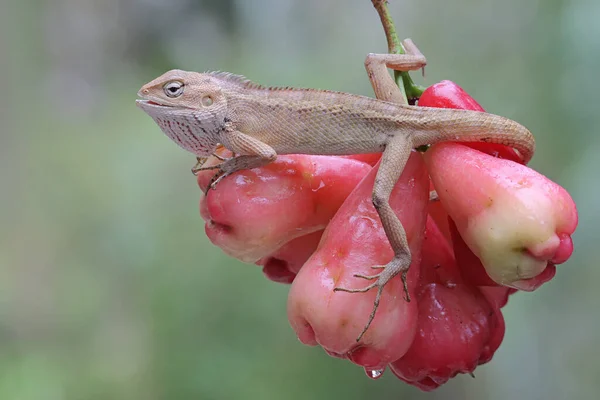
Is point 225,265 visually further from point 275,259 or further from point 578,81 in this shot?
point 578,81

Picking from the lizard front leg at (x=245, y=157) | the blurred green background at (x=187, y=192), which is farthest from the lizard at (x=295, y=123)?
the blurred green background at (x=187, y=192)

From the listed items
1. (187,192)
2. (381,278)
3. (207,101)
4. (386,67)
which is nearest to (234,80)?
(207,101)

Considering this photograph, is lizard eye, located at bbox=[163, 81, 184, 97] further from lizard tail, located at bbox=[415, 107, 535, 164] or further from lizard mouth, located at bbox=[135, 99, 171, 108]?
lizard tail, located at bbox=[415, 107, 535, 164]

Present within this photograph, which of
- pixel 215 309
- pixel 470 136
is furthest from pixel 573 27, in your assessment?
pixel 215 309

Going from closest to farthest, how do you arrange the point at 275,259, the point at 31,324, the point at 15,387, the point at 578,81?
the point at 275,259 → the point at 578,81 → the point at 15,387 → the point at 31,324

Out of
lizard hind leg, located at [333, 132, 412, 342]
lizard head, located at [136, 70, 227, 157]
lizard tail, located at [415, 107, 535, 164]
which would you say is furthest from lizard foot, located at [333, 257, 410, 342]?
lizard head, located at [136, 70, 227, 157]

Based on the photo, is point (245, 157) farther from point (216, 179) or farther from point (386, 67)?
point (386, 67)

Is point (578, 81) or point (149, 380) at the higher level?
point (578, 81)

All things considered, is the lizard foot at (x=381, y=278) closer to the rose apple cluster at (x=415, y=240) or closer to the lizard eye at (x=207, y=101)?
the rose apple cluster at (x=415, y=240)
